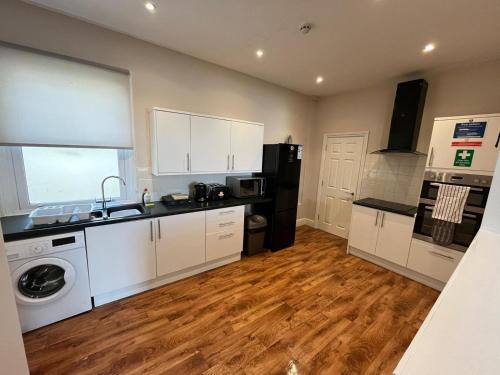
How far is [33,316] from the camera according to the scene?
1730 mm

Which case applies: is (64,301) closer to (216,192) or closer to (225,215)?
(225,215)

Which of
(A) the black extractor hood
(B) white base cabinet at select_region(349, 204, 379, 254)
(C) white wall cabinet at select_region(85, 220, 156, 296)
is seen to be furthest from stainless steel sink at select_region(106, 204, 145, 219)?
(A) the black extractor hood

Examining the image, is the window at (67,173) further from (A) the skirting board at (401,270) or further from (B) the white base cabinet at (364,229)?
(A) the skirting board at (401,270)

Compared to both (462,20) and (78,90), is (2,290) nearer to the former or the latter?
(78,90)

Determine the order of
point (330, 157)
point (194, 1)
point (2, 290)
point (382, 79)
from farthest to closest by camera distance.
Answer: point (330, 157) → point (382, 79) → point (194, 1) → point (2, 290)

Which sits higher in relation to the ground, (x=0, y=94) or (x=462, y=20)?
(x=462, y=20)

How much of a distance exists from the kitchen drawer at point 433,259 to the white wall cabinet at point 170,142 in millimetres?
3120

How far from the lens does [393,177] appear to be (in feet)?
10.8

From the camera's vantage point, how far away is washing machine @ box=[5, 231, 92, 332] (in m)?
1.63

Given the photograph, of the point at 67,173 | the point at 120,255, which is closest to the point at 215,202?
the point at 120,255

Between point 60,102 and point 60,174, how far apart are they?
28.1 inches

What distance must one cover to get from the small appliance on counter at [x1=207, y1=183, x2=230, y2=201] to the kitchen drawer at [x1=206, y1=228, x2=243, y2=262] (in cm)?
49

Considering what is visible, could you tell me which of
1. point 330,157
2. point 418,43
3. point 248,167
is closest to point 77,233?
point 248,167

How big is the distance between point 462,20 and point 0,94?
12.9 feet
